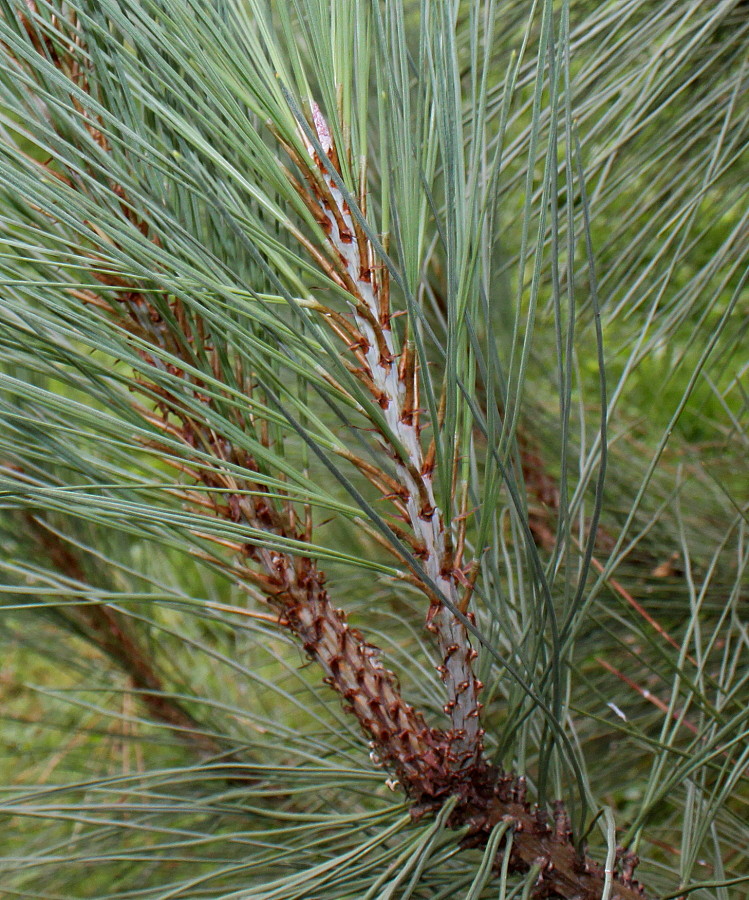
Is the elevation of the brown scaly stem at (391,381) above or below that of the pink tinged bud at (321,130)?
below

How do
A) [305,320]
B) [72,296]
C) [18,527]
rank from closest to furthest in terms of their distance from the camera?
[305,320] < [72,296] < [18,527]

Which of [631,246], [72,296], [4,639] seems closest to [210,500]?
[72,296]

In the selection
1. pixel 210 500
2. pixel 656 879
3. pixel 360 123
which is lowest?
pixel 656 879

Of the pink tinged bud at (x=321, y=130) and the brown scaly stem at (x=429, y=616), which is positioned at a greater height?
the pink tinged bud at (x=321, y=130)

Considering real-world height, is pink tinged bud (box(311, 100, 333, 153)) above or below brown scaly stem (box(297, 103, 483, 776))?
above

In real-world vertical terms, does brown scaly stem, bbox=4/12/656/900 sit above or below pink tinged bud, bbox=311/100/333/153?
below

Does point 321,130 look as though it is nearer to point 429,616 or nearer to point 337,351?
point 337,351

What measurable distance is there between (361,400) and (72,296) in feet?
0.48

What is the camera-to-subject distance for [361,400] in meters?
0.30

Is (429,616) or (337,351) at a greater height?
(337,351)

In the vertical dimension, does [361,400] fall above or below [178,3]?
below

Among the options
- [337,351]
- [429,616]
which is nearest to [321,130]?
[337,351]

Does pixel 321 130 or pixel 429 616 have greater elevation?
pixel 321 130

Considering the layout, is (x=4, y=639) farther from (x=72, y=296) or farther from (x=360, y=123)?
(x=360, y=123)
